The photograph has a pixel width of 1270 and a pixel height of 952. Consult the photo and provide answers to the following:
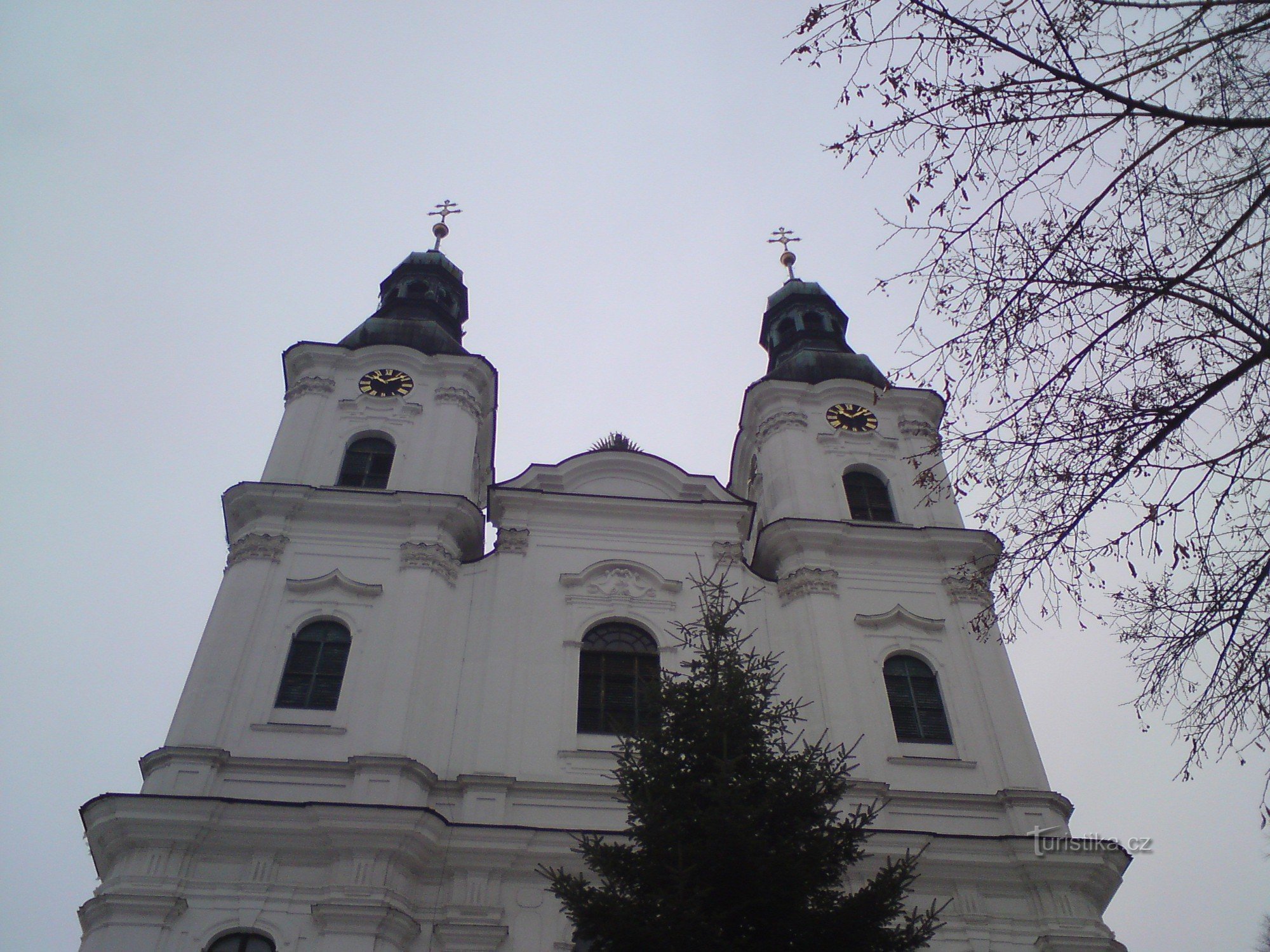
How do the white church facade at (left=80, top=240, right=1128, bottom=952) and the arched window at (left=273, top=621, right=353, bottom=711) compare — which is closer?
the white church facade at (left=80, top=240, right=1128, bottom=952)

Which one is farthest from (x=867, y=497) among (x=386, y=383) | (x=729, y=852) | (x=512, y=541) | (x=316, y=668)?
(x=729, y=852)

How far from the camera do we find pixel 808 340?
26.0 meters

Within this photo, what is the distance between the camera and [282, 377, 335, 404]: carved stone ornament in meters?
21.1

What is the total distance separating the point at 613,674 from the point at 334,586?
4826mm

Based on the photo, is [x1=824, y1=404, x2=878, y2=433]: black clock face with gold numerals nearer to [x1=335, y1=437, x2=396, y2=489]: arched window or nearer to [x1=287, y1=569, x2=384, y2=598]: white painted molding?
[x1=335, y1=437, x2=396, y2=489]: arched window

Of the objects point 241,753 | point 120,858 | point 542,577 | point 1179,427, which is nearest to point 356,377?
point 542,577

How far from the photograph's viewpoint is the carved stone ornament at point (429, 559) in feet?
57.9

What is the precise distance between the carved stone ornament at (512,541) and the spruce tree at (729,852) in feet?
25.9

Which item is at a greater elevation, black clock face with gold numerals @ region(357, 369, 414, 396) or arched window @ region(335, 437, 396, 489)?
black clock face with gold numerals @ region(357, 369, 414, 396)

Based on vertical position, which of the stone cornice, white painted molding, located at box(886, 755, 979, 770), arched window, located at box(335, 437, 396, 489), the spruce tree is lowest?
the spruce tree

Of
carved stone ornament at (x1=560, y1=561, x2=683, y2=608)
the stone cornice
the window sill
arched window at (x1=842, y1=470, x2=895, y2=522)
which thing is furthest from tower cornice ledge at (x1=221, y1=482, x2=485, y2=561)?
arched window at (x1=842, y1=470, x2=895, y2=522)

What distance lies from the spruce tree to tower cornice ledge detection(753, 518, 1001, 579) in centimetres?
811

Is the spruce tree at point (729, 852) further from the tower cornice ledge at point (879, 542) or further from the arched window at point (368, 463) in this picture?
the arched window at point (368, 463)

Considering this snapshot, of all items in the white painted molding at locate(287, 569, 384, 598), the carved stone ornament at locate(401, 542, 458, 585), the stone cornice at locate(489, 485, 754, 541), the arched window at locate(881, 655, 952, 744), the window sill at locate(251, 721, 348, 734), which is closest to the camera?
the window sill at locate(251, 721, 348, 734)
